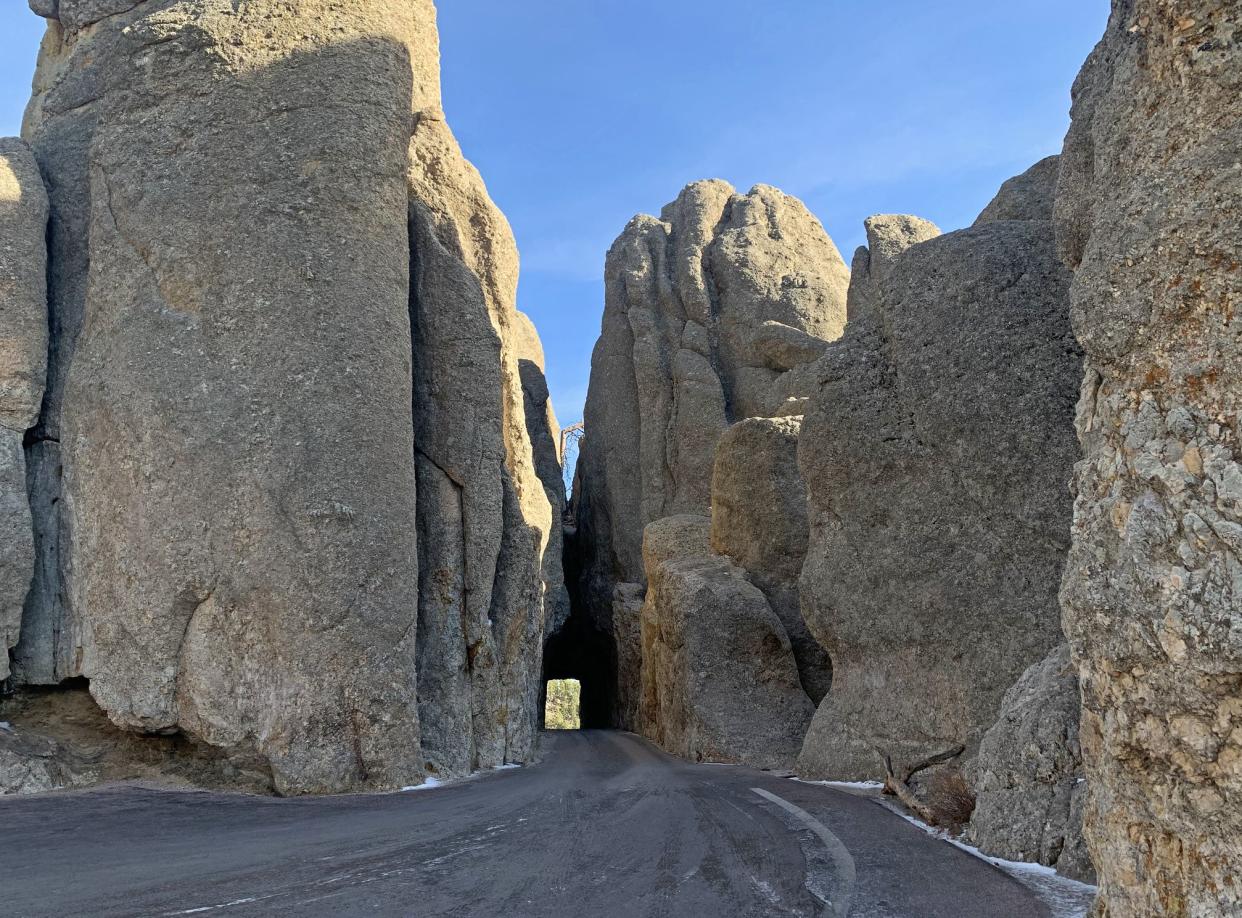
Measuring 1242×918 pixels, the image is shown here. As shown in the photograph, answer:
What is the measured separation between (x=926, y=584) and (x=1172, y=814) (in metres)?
8.23

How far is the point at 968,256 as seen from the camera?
12055 mm

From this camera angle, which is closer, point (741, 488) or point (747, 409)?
point (741, 488)

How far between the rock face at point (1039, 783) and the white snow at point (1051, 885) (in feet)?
0.28

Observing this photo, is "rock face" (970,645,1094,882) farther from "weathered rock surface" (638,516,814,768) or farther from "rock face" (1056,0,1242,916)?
"weathered rock surface" (638,516,814,768)

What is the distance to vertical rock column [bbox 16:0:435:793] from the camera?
11.1 m

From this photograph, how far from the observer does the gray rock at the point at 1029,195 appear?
545 inches

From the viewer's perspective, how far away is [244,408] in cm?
1153

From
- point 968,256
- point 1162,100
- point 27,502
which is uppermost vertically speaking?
point 968,256

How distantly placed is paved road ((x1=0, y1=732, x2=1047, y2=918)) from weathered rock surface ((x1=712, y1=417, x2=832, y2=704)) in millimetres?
9682

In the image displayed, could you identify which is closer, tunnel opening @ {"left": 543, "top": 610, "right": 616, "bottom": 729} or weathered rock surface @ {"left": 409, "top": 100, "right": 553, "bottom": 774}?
weathered rock surface @ {"left": 409, "top": 100, "right": 553, "bottom": 774}

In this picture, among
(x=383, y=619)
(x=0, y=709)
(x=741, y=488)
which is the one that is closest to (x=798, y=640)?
(x=741, y=488)

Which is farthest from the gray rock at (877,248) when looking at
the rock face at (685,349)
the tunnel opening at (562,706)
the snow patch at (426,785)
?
the tunnel opening at (562,706)

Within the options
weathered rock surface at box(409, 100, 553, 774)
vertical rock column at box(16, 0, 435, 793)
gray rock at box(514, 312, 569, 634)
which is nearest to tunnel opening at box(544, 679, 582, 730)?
gray rock at box(514, 312, 569, 634)

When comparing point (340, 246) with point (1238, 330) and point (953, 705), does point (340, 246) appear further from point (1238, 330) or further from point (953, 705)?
point (1238, 330)
